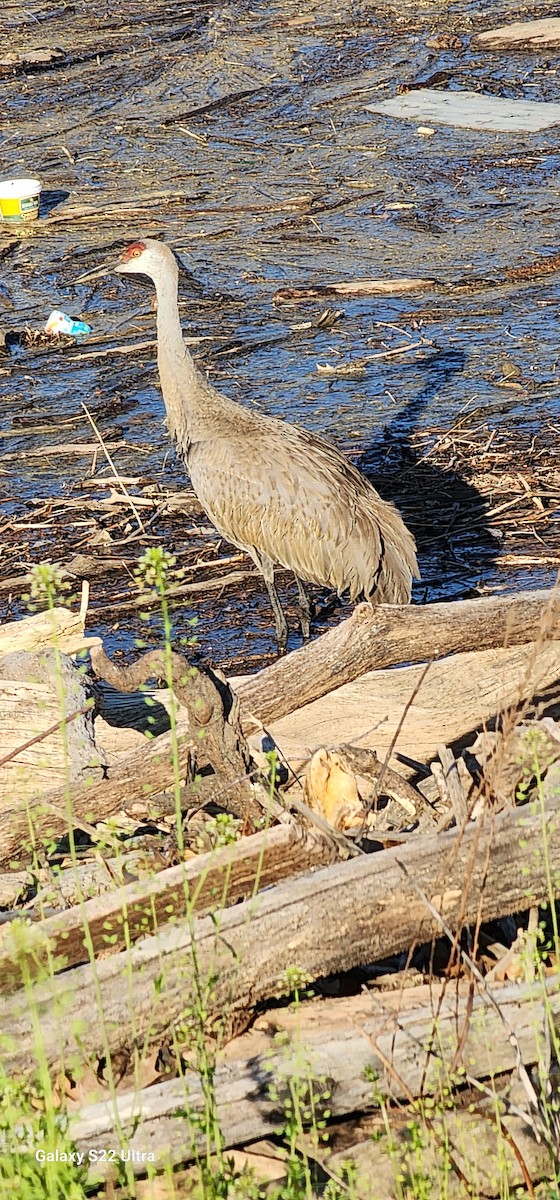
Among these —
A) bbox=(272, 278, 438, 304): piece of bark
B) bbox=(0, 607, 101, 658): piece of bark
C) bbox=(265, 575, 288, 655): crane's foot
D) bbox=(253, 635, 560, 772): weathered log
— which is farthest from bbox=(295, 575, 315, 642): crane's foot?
bbox=(272, 278, 438, 304): piece of bark

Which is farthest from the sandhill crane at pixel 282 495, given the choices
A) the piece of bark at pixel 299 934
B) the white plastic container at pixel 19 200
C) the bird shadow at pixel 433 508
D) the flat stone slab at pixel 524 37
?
the flat stone slab at pixel 524 37

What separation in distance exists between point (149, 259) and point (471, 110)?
8533mm

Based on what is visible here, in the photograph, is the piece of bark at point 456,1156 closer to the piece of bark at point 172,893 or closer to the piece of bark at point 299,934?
the piece of bark at point 299,934

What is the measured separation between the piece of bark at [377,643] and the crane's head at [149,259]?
2791 mm

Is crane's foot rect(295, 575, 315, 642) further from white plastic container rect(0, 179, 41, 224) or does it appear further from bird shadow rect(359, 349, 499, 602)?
white plastic container rect(0, 179, 41, 224)

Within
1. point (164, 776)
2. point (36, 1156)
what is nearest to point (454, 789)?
point (164, 776)

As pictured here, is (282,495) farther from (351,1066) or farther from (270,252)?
(270,252)

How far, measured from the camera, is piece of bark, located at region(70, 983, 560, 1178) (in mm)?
2857

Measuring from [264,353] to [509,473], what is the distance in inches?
103

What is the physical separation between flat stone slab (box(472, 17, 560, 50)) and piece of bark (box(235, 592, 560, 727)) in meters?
13.1

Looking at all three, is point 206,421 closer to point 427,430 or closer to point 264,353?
point 427,430

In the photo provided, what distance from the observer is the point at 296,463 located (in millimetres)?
6133

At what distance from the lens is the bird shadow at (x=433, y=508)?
22.0 feet

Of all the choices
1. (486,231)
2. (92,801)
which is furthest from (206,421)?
(486,231)
